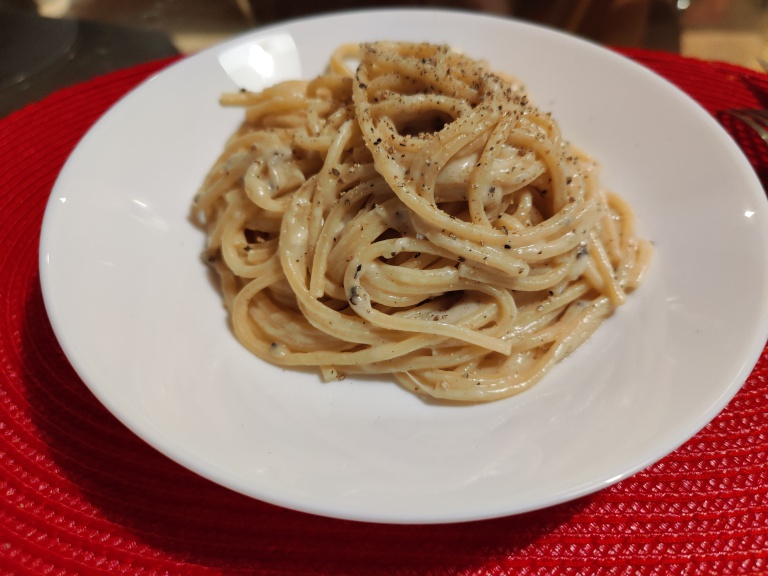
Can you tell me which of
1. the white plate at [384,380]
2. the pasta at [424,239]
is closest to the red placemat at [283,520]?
the white plate at [384,380]

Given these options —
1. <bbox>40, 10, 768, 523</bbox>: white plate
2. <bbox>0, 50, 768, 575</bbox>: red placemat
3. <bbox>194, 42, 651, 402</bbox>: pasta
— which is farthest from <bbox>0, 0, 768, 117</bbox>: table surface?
<bbox>0, 50, 768, 575</bbox>: red placemat

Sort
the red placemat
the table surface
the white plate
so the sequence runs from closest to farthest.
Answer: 1. the white plate
2. the red placemat
3. the table surface

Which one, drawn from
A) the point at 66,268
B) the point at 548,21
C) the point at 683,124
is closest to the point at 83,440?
the point at 66,268

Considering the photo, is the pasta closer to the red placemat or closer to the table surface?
the red placemat

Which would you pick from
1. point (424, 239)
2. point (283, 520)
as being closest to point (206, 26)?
point (424, 239)

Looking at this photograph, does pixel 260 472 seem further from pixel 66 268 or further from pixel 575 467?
pixel 66 268

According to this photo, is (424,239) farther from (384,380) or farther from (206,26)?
(206,26)

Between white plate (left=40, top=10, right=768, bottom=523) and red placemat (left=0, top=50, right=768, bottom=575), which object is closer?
white plate (left=40, top=10, right=768, bottom=523)
